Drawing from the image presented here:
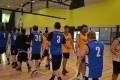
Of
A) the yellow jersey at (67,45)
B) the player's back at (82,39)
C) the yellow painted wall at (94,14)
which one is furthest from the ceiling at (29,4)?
the player's back at (82,39)

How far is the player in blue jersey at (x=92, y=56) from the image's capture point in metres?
4.85

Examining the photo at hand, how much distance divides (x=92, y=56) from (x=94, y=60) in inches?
3.7

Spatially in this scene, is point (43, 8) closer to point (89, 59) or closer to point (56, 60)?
point (56, 60)

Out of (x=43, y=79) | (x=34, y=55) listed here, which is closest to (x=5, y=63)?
(x=34, y=55)

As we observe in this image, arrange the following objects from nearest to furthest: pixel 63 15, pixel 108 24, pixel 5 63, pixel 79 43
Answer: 1. pixel 79 43
2. pixel 5 63
3. pixel 108 24
4. pixel 63 15

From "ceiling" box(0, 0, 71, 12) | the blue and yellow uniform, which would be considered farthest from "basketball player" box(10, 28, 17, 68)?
"ceiling" box(0, 0, 71, 12)

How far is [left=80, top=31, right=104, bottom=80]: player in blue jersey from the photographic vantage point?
485 centimetres

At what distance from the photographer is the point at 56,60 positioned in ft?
23.8

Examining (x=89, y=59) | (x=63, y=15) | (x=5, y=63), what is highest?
(x=63, y=15)

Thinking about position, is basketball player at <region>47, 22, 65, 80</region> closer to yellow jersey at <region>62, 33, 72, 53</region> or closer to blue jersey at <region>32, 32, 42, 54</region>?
yellow jersey at <region>62, 33, 72, 53</region>

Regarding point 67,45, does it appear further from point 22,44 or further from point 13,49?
point 13,49

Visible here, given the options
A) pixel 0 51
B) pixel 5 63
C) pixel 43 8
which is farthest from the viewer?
pixel 43 8

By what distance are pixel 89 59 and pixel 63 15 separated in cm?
1883

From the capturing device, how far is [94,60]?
4.95 meters
